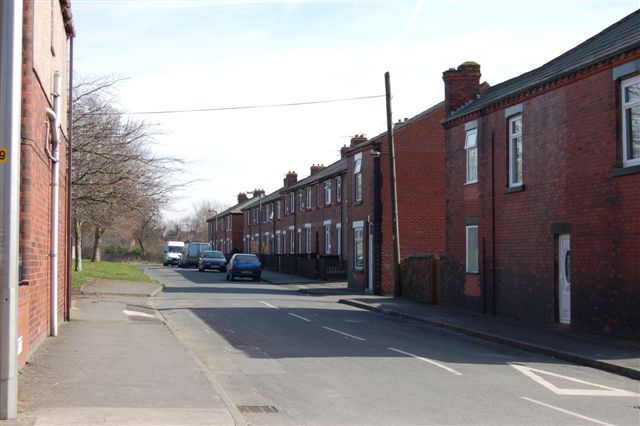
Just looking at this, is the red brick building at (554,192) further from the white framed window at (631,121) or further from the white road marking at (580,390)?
the white road marking at (580,390)

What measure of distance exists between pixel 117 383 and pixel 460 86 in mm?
19008

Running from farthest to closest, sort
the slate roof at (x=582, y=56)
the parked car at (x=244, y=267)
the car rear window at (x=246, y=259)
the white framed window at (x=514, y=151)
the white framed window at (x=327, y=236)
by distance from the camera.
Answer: the white framed window at (x=327, y=236) < the car rear window at (x=246, y=259) < the parked car at (x=244, y=267) < the white framed window at (x=514, y=151) < the slate roof at (x=582, y=56)

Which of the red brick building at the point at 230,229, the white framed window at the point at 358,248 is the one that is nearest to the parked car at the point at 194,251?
the red brick building at the point at 230,229

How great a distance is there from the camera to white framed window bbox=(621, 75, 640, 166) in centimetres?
1586

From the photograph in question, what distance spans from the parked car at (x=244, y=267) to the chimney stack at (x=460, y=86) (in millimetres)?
20826

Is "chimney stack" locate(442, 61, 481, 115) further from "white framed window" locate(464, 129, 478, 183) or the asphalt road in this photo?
the asphalt road

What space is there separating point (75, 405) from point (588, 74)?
13.7m

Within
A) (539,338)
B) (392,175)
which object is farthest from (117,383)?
(392,175)

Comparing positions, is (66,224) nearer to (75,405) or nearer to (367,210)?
(75,405)

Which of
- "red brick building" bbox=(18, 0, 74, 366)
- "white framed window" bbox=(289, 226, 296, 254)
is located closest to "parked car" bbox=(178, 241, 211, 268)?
"white framed window" bbox=(289, 226, 296, 254)

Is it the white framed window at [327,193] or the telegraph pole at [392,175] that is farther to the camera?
the white framed window at [327,193]

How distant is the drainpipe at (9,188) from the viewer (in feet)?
24.3

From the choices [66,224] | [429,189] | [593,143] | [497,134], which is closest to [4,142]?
[66,224]

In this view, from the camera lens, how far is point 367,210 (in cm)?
3422
